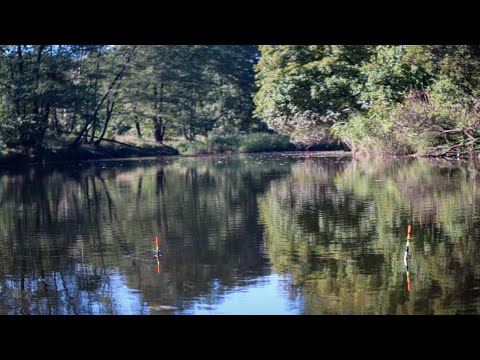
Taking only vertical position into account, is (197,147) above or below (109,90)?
below

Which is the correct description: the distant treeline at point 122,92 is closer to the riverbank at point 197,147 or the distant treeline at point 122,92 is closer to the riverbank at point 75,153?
the riverbank at point 75,153

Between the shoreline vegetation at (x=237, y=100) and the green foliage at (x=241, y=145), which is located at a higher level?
the shoreline vegetation at (x=237, y=100)

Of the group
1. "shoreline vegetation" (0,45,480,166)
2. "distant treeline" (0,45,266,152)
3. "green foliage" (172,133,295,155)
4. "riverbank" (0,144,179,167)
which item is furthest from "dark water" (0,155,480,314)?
"green foliage" (172,133,295,155)

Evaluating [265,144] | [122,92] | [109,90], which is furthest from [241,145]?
[109,90]

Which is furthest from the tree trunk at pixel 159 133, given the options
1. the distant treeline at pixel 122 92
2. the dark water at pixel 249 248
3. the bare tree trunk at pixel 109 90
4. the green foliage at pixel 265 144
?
the dark water at pixel 249 248

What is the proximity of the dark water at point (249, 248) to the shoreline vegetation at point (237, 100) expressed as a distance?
4866 millimetres

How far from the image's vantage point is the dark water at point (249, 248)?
10.9 m

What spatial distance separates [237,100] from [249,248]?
49872mm

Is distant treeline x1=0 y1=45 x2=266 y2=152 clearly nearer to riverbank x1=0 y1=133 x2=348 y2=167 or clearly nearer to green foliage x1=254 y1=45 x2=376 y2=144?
riverbank x1=0 y1=133 x2=348 y2=167

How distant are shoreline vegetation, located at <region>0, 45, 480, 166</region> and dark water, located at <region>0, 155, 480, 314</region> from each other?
4.87 metres

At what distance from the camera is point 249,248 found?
1495 cm

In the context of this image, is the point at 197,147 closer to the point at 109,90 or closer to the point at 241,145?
the point at 241,145

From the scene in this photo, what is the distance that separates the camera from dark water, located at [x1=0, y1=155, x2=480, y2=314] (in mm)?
10852
